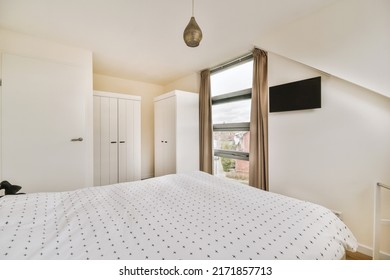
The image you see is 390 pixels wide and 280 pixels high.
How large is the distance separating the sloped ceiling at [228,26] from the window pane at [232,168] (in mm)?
1621

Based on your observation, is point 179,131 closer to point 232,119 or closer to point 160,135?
point 160,135

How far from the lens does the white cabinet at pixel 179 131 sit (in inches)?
117

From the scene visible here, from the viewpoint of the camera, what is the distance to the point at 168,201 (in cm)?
109

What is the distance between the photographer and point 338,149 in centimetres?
159

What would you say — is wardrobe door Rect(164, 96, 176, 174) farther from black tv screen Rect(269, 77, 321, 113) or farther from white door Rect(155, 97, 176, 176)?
black tv screen Rect(269, 77, 321, 113)

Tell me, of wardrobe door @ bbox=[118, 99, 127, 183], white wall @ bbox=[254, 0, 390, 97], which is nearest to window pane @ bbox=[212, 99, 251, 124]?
white wall @ bbox=[254, 0, 390, 97]

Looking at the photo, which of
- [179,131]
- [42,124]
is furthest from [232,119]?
[42,124]

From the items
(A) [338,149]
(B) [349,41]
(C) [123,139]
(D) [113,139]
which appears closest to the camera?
(B) [349,41]

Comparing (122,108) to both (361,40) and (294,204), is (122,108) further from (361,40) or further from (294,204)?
(361,40)

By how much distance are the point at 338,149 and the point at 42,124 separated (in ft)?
11.1

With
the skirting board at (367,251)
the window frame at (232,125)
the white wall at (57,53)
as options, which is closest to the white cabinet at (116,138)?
the white wall at (57,53)

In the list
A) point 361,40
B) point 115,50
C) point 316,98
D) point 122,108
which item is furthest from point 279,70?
point 122,108

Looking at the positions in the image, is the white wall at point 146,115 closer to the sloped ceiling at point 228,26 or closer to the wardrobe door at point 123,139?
the wardrobe door at point 123,139

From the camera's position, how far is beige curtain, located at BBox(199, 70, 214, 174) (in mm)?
3051
